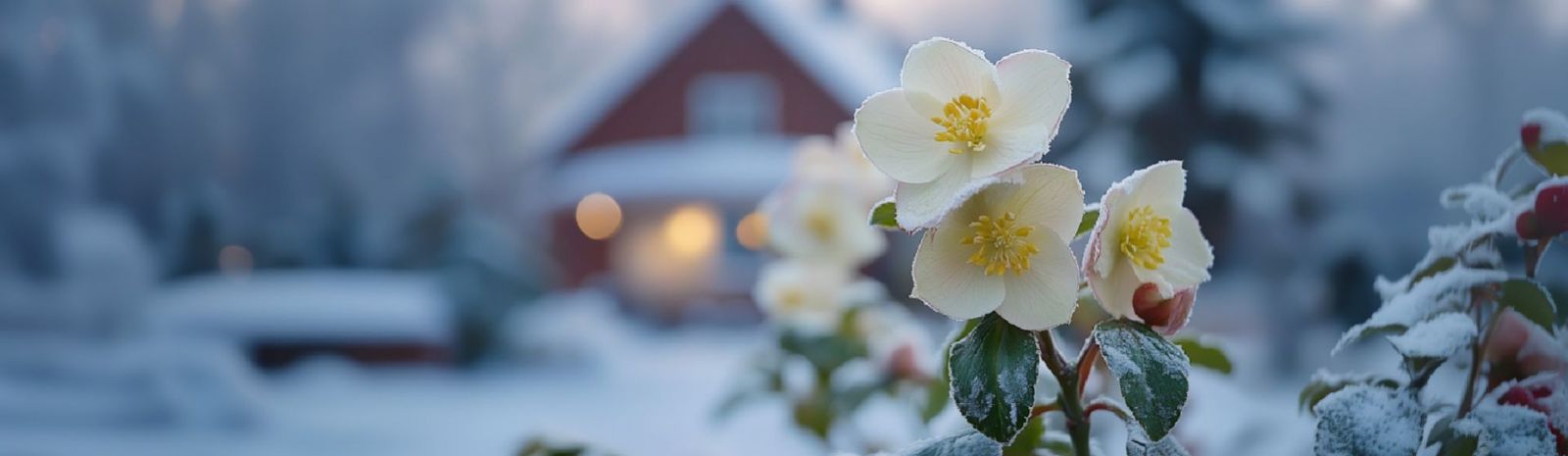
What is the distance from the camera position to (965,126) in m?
0.36

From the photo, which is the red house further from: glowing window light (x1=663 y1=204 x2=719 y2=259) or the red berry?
the red berry

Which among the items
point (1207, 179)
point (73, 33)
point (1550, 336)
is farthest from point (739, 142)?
point (1550, 336)

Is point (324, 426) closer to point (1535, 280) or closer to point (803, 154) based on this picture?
point (803, 154)

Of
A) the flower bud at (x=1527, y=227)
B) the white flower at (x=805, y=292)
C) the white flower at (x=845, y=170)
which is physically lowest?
the flower bud at (x=1527, y=227)

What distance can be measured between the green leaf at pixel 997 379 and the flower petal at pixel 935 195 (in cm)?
4

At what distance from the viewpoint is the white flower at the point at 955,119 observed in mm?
345

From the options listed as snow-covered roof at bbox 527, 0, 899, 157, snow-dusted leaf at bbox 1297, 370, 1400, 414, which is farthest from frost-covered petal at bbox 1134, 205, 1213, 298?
snow-covered roof at bbox 527, 0, 899, 157

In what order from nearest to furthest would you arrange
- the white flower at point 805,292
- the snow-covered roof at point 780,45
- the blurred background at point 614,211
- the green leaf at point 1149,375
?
1. the green leaf at point 1149,375
2. the white flower at point 805,292
3. the blurred background at point 614,211
4. the snow-covered roof at point 780,45

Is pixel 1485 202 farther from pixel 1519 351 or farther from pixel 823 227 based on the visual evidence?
pixel 823 227

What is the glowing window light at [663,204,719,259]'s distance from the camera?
24.9 ft

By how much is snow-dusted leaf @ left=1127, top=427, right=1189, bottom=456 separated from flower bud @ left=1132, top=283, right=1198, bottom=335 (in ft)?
0.12

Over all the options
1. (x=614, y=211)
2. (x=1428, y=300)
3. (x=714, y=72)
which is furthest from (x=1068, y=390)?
(x=614, y=211)

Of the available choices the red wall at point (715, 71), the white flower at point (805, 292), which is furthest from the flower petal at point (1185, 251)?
the red wall at point (715, 71)

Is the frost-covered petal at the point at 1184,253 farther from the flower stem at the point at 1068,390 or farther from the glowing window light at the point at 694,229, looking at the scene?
the glowing window light at the point at 694,229
